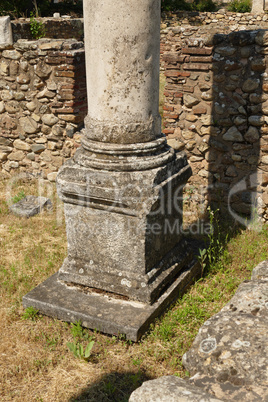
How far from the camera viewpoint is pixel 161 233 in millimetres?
3344

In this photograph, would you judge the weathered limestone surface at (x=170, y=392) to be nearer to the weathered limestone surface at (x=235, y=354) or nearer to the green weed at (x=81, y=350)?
the weathered limestone surface at (x=235, y=354)

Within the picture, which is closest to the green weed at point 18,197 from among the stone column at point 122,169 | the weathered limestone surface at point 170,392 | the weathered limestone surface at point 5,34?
the weathered limestone surface at point 5,34

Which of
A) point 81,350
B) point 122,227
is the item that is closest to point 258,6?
point 122,227

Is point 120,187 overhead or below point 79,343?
overhead

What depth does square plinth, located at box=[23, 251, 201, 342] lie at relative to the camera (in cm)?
302

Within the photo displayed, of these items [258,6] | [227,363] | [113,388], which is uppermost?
[258,6]

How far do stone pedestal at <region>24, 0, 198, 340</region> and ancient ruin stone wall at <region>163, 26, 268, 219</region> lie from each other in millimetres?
1520

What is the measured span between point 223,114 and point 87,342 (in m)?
2.96

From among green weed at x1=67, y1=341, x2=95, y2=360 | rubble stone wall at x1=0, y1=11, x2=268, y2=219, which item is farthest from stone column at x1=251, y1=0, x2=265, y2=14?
green weed at x1=67, y1=341, x2=95, y2=360

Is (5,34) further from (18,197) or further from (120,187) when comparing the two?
(120,187)

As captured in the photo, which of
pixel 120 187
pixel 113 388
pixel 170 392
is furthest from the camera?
pixel 120 187

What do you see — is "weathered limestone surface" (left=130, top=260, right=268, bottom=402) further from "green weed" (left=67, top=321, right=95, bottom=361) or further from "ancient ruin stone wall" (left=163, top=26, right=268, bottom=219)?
"ancient ruin stone wall" (left=163, top=26, right=268, bottom=219)

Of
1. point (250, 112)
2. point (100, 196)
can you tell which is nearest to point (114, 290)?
point (100, 196)

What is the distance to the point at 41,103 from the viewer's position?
576cm
